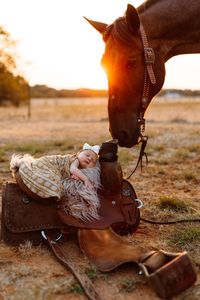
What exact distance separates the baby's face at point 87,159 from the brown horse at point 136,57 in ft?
1.12

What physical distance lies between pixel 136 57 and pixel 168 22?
1.85 ft

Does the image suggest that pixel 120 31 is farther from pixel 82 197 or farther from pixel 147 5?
pixel 82 197

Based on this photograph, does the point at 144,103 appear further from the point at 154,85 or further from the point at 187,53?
the point at 187,53

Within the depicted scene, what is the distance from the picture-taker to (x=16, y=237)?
11.2 feet

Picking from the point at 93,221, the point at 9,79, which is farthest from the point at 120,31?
the point at 9,79

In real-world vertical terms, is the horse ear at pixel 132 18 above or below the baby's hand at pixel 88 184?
above

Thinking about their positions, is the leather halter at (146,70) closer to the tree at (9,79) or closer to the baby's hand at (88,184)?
the baby's hand at (88,184)

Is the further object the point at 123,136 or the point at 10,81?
the point at 10,81

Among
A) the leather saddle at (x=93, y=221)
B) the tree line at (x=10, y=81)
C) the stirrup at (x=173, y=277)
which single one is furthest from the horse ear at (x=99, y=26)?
the tree line at (x=10, y=81)

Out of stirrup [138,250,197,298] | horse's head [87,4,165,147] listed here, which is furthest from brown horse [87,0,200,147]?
stirrup [138,250,197,298]

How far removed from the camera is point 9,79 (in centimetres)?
3675

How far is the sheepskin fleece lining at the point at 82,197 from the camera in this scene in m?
3.47

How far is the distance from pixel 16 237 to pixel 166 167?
13.7 ft

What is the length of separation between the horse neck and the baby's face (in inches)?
46.1
